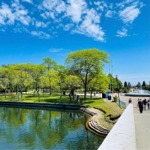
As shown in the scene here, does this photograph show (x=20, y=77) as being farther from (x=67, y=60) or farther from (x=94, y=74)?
(x=94, y=74)

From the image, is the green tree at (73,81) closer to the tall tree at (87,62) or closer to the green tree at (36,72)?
the tall tree at (87,62)

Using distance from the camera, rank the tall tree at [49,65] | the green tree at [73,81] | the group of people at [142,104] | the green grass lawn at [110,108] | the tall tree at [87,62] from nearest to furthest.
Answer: the group of people at [142,104] < the green grass lawn at [110,108] < the tall tree at [87,62] < the green tree at [73,81] < the tall tree at [49,65]

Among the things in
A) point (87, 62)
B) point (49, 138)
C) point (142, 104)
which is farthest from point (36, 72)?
point (142, 104)

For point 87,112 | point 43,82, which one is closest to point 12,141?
point 87,112

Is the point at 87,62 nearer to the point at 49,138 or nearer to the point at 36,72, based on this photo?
the point at 36,72

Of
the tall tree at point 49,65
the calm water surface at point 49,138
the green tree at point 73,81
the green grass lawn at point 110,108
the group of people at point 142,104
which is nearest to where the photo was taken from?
the calm water surface at point 49,138

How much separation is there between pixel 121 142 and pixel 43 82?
212ft

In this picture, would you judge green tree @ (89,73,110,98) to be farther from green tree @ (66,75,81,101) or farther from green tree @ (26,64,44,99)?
green tree @ (26,64,44,99)

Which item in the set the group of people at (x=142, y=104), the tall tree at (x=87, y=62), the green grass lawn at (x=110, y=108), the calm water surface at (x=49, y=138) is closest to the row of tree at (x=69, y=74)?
the tall tree at (x=87, y=62)

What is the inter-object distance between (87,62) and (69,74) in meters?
6.45

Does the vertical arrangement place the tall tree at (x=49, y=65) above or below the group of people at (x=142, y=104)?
above

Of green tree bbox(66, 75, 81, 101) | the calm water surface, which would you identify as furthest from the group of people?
green tree bbox(66, 75, 81, 101)

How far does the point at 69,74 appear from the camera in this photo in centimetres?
6053

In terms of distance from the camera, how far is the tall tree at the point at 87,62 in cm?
5603
